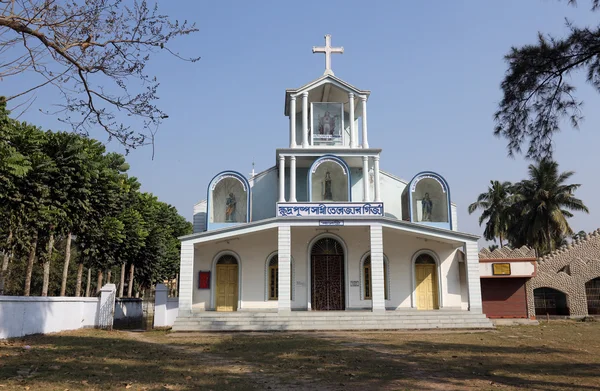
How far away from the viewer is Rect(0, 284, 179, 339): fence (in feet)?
43.3

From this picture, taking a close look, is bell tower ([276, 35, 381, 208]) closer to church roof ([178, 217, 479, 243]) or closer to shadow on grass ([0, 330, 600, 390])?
church roof ([178, 217, 479, 243])

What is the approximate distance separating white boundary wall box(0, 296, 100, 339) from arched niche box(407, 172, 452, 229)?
1293 centimetres

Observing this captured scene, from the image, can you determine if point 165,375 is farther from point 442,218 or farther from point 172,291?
point 172,291

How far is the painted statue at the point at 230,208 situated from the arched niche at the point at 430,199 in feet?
23.8

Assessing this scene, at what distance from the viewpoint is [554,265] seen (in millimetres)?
25422

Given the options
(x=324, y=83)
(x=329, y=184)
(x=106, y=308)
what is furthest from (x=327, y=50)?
(x=106, y=308)

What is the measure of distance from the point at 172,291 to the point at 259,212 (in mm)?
35052

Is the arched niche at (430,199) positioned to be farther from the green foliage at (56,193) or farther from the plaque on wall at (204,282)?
the green foliage at (56,193)

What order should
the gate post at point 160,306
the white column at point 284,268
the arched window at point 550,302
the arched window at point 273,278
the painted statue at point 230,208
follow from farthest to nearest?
the arched window at point 550,302
the painted statue at point 230,208
the arched window at point 273,278
the gate post at point 160,306
the white column at point 284,268

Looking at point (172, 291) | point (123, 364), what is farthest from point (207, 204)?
point (172, 291)

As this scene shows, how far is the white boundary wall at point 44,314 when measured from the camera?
1303 cm

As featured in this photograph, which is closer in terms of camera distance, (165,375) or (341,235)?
(165,375)

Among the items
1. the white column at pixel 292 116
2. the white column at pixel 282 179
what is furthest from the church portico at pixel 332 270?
the white column at pixel 292 116

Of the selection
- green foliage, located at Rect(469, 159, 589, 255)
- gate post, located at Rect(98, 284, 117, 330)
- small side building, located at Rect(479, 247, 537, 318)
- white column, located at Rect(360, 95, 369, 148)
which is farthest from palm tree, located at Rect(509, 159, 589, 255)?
gate post, located at Rect(98, 284, 117, 330)
